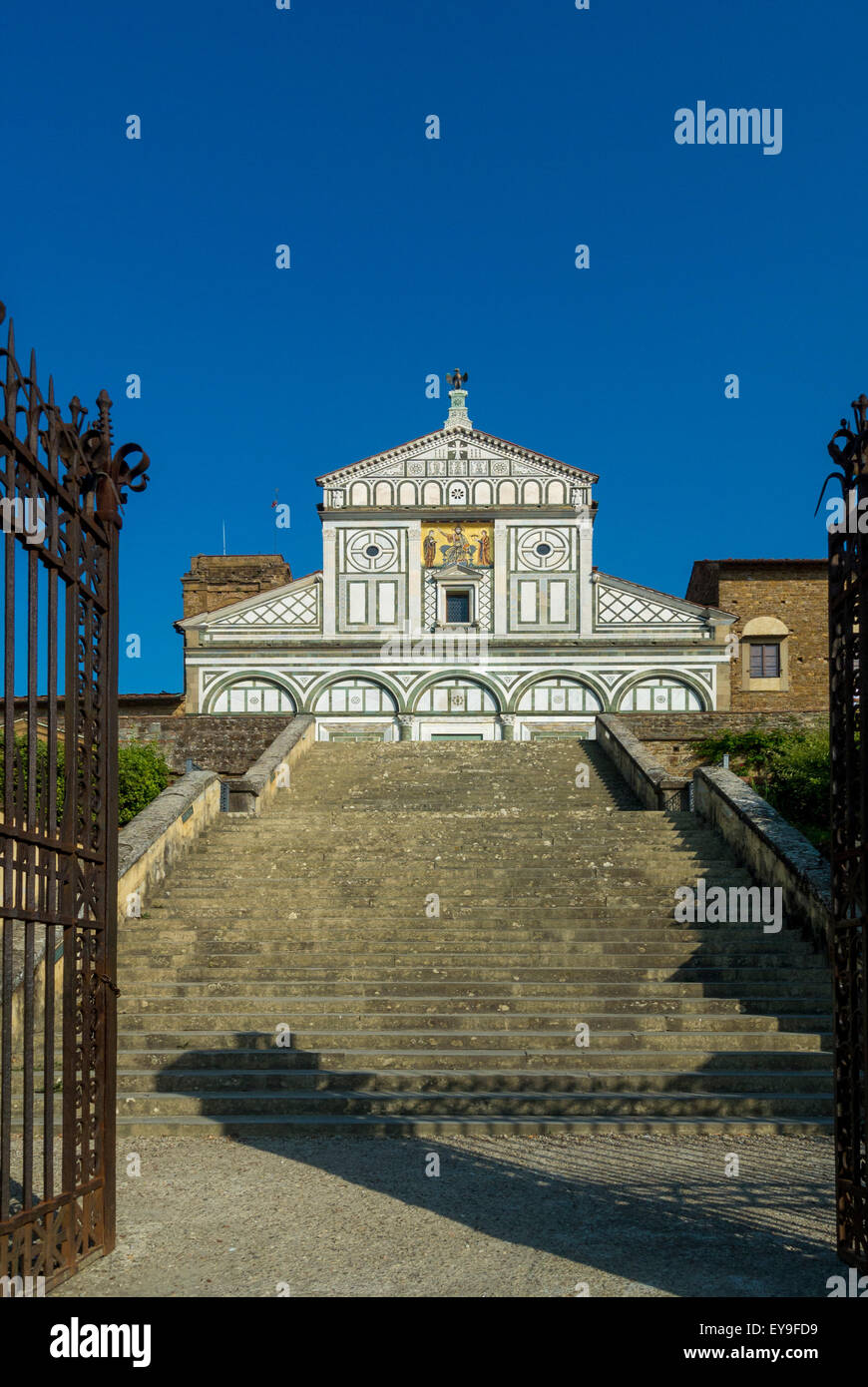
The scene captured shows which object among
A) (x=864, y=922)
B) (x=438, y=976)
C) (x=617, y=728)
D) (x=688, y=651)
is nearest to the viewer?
(x=864, y=922)

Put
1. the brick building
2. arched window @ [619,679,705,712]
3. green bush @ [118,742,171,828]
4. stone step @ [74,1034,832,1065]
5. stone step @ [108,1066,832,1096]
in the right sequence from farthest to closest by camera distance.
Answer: the brick building, arched window @ [619,679,705,712], green bush @ [118,742,171,828], stone step @ [74,1034,832,1065], stone step @ [108,1066,832,1096]

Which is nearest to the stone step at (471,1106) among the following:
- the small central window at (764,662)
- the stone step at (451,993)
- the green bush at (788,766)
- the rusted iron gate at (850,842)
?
the stone step at (451,993)

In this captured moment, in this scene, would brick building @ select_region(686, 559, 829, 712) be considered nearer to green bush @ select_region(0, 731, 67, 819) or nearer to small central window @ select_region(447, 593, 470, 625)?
small central window @ select_region(447, 593, 470, 625)

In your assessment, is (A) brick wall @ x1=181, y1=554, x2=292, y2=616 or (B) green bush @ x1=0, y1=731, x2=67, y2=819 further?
(A) brick wall @ x1=181, y1=554, x2=292, y2=616

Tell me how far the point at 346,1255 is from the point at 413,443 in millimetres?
31382

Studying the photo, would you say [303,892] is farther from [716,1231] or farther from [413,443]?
[413,443]

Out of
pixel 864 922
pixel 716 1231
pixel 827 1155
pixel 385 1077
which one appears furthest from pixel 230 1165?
pixel 864 922

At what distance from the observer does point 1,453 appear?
4.36 meters

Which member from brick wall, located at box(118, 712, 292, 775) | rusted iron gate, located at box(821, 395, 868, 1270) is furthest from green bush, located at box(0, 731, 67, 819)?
rusted iron gate, located at box(821, 395, 868, 1270)

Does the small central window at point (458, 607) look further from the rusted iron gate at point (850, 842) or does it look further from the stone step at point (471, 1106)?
the rusted iron gate at point (850, 842)

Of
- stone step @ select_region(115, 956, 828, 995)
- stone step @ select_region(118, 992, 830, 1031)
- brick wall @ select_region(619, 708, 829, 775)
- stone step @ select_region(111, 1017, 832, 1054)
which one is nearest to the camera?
stone step @ select_region(111, 1017, 832, 1054)

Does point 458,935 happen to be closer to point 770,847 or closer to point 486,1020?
point 486,1020

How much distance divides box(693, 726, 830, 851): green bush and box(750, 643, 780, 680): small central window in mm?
13741

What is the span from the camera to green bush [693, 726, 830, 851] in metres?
18.2
